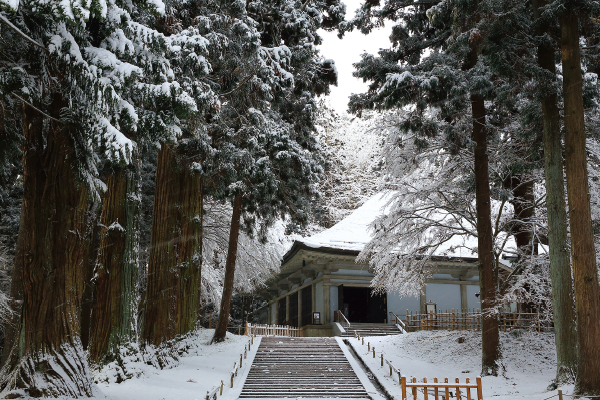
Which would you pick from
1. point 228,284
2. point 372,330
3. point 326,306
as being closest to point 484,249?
point 228,284

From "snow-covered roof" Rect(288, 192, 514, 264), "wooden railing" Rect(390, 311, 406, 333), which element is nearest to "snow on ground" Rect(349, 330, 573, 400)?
"wooden railing" Rect(390, 311, 406, 333)

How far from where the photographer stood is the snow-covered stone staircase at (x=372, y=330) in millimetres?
20938

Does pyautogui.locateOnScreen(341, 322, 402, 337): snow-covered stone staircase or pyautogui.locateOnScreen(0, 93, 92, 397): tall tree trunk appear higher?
pyautogui.locateOnScreen(0, 93, 92, 397): tall tree trunk

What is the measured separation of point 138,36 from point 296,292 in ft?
72.4

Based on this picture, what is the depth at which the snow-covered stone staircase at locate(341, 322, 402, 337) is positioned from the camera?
20938mm

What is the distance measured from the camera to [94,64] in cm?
641

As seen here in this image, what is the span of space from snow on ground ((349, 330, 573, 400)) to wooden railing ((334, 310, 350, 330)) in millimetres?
4728

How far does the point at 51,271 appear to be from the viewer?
6852mm

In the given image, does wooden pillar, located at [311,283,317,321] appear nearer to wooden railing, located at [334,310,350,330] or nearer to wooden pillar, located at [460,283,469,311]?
wooden railing, located at [334,310,350,330]

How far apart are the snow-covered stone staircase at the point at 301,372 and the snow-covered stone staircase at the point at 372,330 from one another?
3.41m

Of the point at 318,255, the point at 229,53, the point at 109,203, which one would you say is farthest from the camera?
the point at 318,255

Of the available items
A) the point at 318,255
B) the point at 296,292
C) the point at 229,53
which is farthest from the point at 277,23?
the point at 296,292

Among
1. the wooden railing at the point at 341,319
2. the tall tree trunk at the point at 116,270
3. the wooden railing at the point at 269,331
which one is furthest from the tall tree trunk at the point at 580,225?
the wooden railing at the point at 341,319

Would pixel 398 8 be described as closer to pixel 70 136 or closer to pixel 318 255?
pixel 70 136
